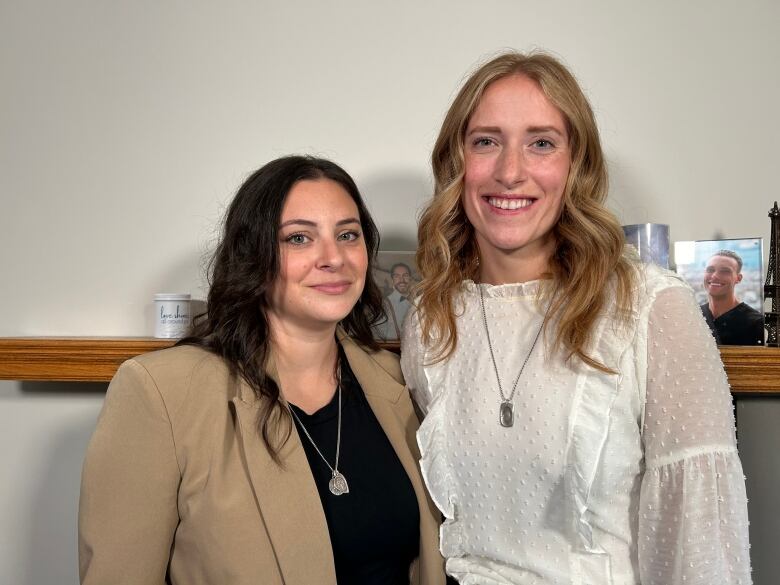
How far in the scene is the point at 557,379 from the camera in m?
1.50

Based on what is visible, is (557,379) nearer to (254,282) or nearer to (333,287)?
(333,287)

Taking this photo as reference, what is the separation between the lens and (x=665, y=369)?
136cm

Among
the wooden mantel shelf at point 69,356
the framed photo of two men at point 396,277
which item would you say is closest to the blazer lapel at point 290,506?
the wooden mantel shelf at point 69,356

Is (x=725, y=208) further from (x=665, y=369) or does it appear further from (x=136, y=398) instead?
(x=136, y=398)

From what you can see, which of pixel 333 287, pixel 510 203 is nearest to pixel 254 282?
pixel 333 287

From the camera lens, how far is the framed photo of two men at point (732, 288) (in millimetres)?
1976

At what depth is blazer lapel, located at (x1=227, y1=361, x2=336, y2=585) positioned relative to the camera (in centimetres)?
149

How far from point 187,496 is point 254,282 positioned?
1.53 ft

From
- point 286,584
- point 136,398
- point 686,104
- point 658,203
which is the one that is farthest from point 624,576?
point 686,104

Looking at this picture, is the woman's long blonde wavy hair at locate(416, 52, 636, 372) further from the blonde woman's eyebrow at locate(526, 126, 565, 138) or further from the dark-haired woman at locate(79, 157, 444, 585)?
the dark-haired woman at locate(79, 157, 444, 585)

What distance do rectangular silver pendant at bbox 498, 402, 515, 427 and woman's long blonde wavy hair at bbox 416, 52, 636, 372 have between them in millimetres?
158

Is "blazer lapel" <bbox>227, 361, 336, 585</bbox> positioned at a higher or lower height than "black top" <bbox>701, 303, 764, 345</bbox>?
lower

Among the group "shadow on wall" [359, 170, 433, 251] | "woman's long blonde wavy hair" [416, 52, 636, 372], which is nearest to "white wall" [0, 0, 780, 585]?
"shadow on wall" [359, 170, 433, 251]

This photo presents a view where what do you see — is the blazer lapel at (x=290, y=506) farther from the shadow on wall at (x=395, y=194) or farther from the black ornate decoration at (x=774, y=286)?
the black ornate decoration at (x=774, y=286)
